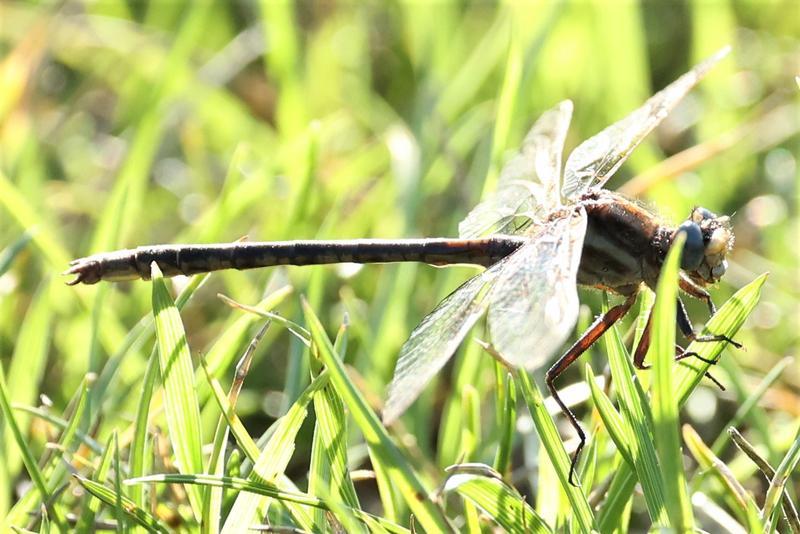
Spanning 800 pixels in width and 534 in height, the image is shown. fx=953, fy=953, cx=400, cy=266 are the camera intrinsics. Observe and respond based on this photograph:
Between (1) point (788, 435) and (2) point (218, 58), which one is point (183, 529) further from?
(2) point (218, 58)

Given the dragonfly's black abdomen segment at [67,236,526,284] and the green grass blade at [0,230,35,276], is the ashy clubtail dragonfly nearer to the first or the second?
the dragonfly's black abdomen segment at [67,236,526,284]

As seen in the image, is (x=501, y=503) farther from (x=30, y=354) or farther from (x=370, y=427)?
(x=30, y=354)

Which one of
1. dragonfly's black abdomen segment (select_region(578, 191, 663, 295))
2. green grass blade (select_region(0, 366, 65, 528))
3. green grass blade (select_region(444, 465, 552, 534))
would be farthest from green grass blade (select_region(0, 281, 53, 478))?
dragonfly's black abdomen segment (select_region(578, 191, 663, 295))

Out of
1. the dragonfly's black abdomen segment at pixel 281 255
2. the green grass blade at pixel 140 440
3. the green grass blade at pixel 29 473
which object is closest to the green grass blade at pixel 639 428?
the dragonfly's black abdomen segment at pixel 281 255

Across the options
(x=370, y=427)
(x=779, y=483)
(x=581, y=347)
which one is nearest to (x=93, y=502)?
(x=370, y=427)

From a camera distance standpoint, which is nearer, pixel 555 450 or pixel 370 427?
pixel 370 427

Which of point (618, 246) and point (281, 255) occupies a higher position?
point (618, 246)
